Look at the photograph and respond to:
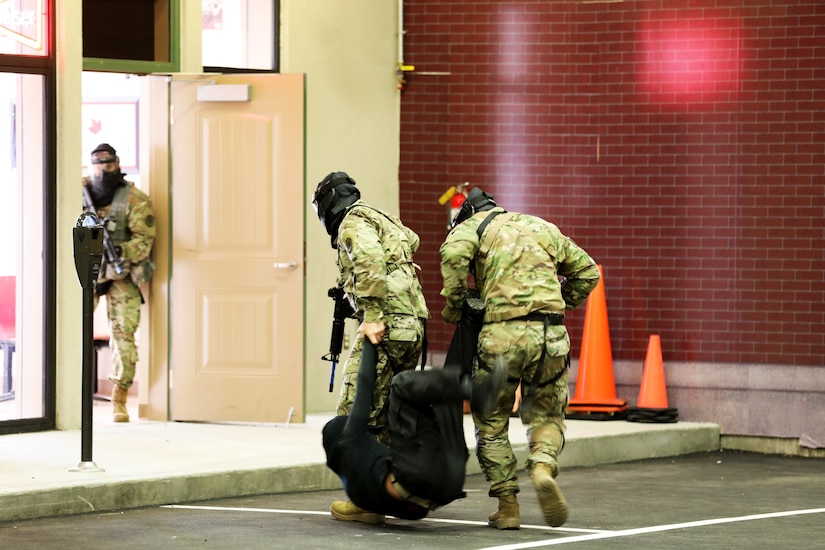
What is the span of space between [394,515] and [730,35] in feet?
21.0

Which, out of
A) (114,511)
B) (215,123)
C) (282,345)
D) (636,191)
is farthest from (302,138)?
(114,511)

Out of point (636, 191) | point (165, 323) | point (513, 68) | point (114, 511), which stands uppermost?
point (513, 68)

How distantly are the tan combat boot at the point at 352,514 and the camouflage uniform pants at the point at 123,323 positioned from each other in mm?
4365

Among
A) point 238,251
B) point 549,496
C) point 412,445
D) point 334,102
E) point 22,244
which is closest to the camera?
point 412,445

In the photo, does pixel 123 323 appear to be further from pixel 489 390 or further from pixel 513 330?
pixel 489 390

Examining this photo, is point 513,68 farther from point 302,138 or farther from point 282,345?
point 282,345

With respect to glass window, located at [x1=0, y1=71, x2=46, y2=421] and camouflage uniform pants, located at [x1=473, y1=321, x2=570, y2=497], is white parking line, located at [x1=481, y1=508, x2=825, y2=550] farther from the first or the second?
glass window, located at [x1=0, y1=71, x2=46, y2=421]

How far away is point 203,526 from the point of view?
27.5 feet

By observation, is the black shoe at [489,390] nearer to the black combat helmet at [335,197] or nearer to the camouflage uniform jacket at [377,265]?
the camouflage uniform jacket at [377,265]

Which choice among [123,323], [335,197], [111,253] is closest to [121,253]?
[111,253]

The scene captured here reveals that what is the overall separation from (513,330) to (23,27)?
16.8 feet

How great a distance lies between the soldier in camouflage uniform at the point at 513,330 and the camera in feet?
27.4

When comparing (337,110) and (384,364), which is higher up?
(337,110)

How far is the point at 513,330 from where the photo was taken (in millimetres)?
8367
